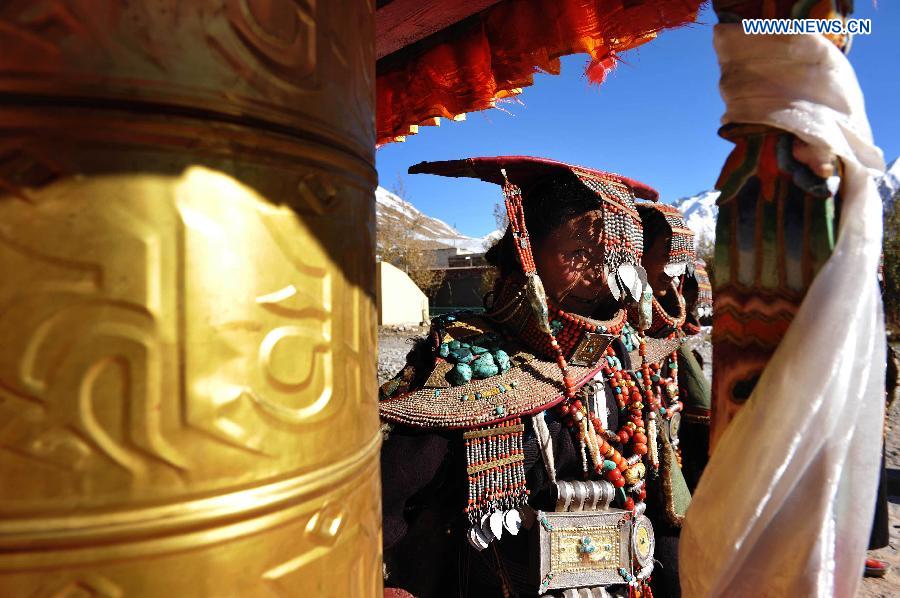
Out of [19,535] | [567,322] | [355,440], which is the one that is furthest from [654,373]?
[19,535]

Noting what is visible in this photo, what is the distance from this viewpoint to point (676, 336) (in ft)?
9.59

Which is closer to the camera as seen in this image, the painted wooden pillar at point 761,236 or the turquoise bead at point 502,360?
the painted wooden pillar at point 761,236

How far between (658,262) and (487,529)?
8.12ft

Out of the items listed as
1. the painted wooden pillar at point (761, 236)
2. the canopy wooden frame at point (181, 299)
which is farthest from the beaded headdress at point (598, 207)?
the canopy wooden frame at point (181, 299)

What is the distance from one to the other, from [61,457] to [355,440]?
0.30 meters

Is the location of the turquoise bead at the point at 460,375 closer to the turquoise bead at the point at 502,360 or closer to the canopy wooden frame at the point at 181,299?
the turquoise bead at the point at 502,360

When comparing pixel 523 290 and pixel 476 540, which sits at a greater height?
pixel 523 290

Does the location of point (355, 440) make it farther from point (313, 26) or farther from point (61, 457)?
point (313, 26)

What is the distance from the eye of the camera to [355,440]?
65cm

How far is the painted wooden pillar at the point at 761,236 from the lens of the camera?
730mm

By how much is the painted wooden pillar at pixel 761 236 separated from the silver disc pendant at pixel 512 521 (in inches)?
44.4

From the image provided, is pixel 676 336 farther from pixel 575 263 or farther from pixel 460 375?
pixel 460 375

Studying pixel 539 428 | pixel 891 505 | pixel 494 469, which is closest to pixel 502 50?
pixel 539 428

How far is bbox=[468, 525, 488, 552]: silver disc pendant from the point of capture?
171 cm
